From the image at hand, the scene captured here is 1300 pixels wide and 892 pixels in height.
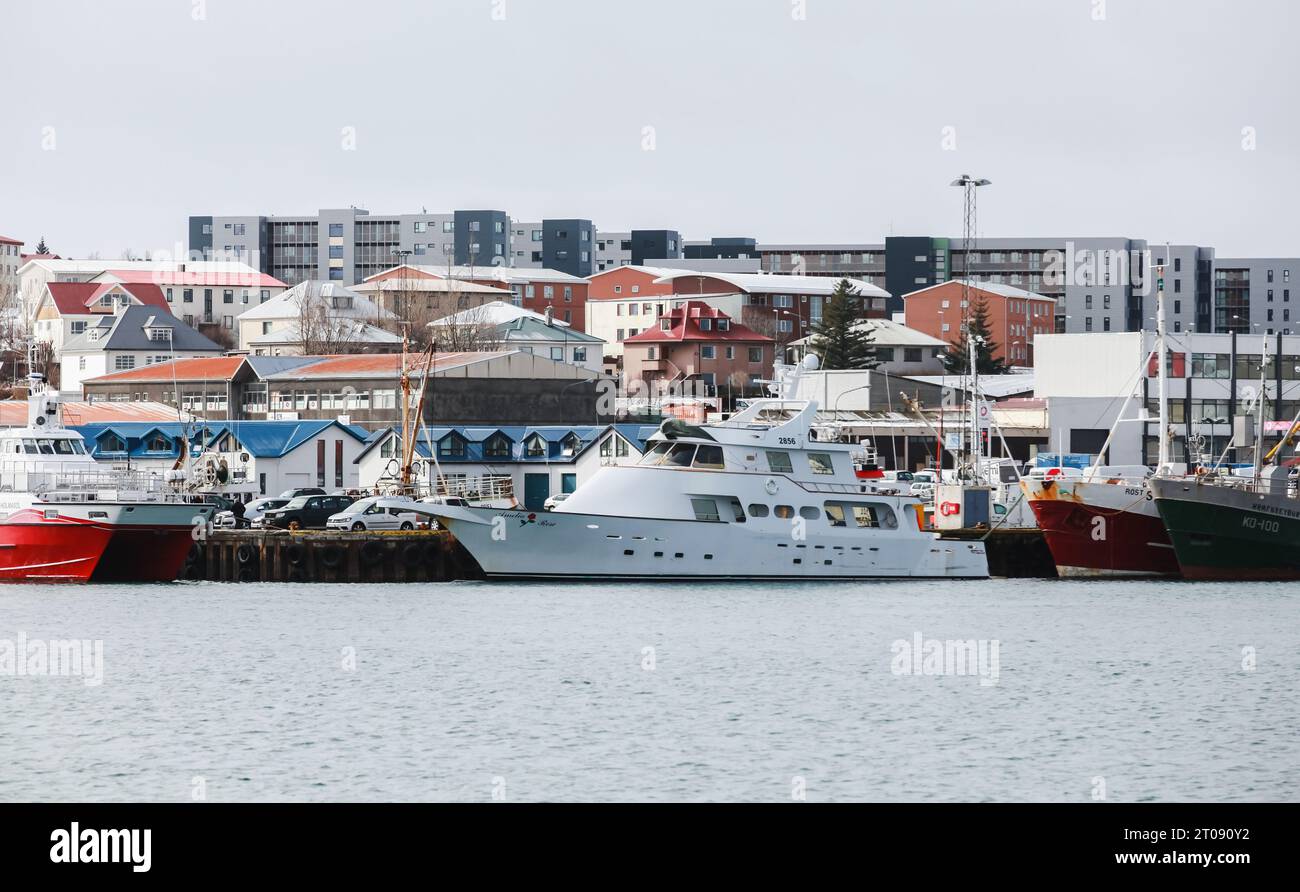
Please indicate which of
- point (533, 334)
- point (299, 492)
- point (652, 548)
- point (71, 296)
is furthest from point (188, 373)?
point (71, 296)

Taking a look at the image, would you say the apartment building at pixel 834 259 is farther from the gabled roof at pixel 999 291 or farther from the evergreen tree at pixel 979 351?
the evergreen tree at pixel 979 351

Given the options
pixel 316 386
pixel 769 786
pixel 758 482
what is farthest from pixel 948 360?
pixel 769 786

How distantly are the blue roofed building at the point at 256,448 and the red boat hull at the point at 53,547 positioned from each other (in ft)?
61.1

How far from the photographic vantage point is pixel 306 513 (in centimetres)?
6184

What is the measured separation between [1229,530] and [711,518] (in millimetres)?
16696

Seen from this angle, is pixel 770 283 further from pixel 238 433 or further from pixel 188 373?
pixel 238 433

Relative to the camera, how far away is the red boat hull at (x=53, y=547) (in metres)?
53.0

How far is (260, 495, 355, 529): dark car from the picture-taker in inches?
2411

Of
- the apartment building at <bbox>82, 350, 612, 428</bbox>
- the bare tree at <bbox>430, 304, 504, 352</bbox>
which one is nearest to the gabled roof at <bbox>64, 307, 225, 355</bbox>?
the bare tree at <bbox>430, 304, 504, 352</bbox>

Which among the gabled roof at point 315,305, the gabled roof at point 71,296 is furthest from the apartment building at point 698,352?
the gabled roof at point 71,296

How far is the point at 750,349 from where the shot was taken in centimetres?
12800
